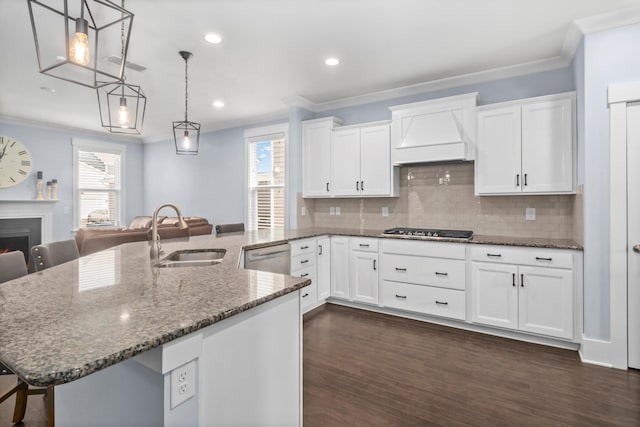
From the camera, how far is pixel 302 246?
12.2 ft

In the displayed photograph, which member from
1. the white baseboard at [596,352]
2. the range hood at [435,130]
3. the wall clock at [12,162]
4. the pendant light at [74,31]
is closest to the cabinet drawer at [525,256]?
the white baseboard at [596,352]

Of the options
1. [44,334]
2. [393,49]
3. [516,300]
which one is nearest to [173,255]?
[44,334]

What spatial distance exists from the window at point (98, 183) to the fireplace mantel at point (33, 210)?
1.40ft

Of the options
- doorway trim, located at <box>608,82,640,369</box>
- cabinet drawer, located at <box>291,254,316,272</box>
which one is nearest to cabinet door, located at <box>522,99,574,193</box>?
doorway trim, located at <box>608,82,640,369</box>

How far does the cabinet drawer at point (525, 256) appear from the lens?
9.45 feet

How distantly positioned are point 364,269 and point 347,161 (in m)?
1.41

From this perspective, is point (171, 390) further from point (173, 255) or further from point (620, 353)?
point (620, 353)

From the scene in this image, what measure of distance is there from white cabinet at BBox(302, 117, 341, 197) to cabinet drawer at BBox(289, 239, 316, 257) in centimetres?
92

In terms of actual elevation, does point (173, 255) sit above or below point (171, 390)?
above

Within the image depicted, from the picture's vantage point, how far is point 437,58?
11.1ft

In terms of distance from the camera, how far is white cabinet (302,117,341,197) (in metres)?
4.52

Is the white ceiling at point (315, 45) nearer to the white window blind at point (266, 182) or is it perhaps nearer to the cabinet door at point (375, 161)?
the cabinet door at point (375, 161)

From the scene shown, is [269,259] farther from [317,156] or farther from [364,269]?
[317,156]

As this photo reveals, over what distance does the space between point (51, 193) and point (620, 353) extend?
8.07 metres
